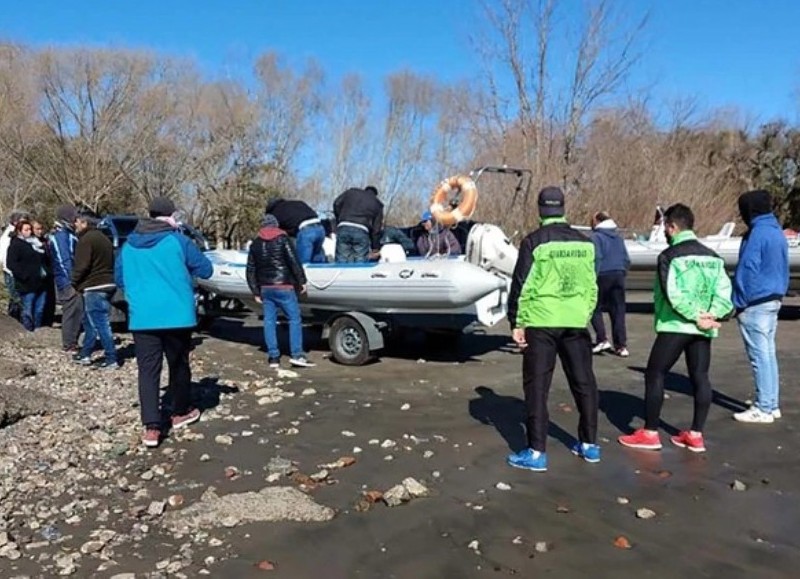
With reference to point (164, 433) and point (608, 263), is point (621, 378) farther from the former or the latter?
point (164, 433)

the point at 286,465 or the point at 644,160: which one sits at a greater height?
the point at 644,160

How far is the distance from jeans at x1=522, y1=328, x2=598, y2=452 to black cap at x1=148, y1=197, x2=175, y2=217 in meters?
2.89

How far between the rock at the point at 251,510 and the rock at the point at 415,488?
1.71ft

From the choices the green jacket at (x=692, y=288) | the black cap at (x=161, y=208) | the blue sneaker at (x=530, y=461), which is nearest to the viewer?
the blue sneaker at (x=530, y=461)

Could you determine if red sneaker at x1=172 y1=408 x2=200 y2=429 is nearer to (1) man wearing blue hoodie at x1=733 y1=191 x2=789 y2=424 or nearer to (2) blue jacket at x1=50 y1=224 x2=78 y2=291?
(2) blue jacket at x1=50 y1=224 x2=78 y2=291

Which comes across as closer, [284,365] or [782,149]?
[284,365]

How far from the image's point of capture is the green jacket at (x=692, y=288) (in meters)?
5.47

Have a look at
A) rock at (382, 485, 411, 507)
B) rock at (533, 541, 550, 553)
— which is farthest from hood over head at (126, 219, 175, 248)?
rock at (533, 541, 550, 553)

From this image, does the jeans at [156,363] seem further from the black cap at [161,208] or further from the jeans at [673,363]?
the jeans at [673,363]

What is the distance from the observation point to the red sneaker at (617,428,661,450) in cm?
570

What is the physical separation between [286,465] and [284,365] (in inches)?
151

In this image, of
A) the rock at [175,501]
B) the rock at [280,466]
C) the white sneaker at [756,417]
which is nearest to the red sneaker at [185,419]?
the rock at [280,466]

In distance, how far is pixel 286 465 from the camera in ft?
17.6

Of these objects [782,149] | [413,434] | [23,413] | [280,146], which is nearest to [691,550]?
[413,434]
